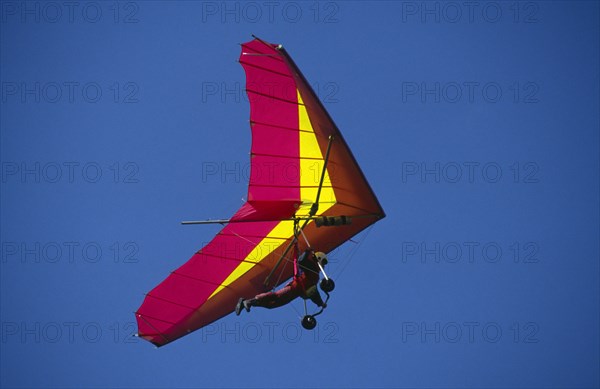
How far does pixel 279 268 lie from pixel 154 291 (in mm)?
2606

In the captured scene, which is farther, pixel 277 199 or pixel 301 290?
pixel 301 290

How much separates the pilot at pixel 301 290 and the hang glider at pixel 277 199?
0.48 m

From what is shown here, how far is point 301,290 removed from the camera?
63.6ft

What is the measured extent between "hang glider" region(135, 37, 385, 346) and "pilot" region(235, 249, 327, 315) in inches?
18.7

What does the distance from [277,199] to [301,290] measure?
172 cm

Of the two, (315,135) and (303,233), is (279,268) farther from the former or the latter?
(315,135)

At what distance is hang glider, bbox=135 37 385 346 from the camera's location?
18.6m

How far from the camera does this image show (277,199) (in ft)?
62.8

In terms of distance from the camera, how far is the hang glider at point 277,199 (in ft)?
61.1

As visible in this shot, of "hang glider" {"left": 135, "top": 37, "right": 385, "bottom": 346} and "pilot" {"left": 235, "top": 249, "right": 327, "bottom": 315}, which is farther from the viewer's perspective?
"pilot" {"left": 235, "top": 249, "right": 327, "bottom": 315}

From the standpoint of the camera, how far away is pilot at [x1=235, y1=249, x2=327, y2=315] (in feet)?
63.5

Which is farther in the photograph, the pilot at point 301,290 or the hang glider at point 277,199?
the pilot at point 301,290

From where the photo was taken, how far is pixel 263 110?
18844 millimetres

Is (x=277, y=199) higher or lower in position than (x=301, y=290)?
higher
